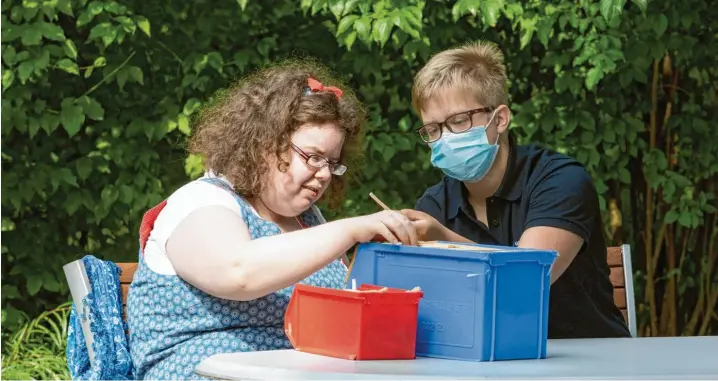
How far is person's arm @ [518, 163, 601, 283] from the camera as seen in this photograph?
3.21m

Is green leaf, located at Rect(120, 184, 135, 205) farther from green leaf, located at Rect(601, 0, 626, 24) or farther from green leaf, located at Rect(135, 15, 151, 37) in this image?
green leaf, located at Rect(601, 0, 626, 24)

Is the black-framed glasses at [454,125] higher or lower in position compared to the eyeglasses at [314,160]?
higher

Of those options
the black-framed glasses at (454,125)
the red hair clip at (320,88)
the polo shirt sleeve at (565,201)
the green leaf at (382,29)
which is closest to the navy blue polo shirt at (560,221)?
the polo shirt sleeve at (565,201)

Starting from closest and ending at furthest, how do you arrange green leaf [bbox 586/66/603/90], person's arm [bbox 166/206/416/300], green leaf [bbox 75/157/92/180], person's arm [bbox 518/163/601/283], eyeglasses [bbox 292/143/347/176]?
person's arm [bbox 166/206/416/300]
eyeglasses [bbox 292/143/347/176]
person's arm [bbox 518/163/601/283]
green leaf [bbox 586/66/603/90]
green leaf [bbox 75/157/92/180]

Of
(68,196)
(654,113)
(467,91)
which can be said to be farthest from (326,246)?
(654,113)

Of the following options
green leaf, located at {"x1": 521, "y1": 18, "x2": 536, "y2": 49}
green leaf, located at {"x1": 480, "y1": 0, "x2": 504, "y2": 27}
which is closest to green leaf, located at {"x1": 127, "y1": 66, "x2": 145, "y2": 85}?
green leaf, located at {"x1": 480, "y1": 0, "x2": 504, "y2": 27}

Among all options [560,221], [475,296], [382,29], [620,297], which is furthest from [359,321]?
[382,29]

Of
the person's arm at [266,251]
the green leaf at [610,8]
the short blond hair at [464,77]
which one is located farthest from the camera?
the green leaf at [610,8]

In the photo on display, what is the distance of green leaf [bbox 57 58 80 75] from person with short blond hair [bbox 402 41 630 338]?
7.23 feet

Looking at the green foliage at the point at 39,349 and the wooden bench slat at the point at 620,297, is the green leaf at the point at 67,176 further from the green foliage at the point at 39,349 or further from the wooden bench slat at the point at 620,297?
the wooden bench slat at the point at 620,297

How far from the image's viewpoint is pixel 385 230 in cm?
245

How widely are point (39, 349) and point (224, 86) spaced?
146 centimetres

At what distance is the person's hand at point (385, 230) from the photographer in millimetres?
2445

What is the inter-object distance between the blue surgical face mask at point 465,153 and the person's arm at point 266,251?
0.92 m
